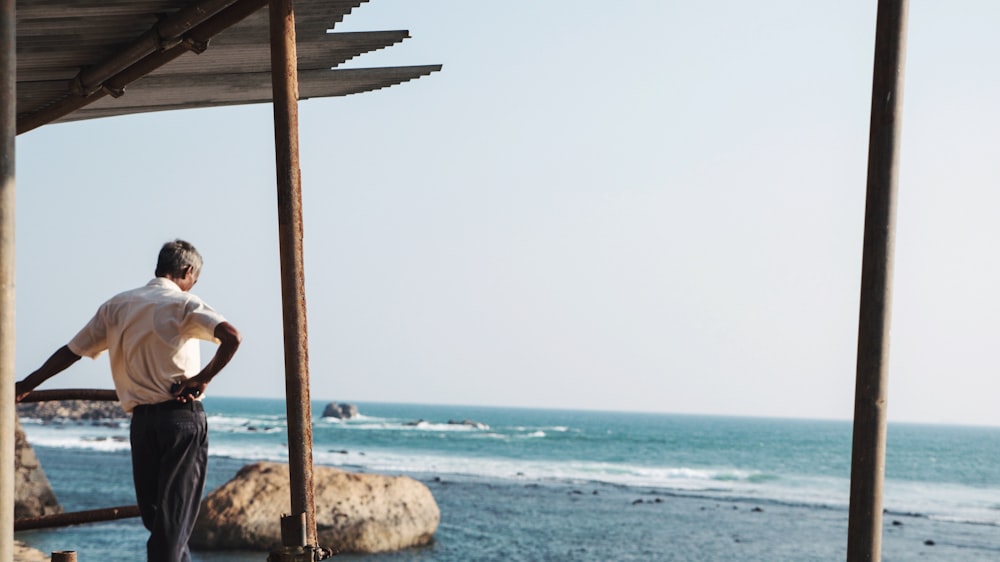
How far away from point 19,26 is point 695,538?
78.5ft

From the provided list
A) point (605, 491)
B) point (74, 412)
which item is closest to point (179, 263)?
point (605, 491)

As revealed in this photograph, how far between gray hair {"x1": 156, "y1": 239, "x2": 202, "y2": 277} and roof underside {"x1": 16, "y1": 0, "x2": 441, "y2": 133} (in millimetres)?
807

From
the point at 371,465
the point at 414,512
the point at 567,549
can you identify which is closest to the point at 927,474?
the point at 371,465

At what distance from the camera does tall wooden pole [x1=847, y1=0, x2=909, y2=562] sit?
3486mm

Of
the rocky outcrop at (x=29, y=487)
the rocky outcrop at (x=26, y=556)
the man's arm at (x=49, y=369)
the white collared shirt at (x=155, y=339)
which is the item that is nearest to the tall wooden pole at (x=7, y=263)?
the white collared shirt at (x=155, y=339)

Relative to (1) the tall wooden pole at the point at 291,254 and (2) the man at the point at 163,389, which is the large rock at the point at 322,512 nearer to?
(2) the man at the point at 163,389

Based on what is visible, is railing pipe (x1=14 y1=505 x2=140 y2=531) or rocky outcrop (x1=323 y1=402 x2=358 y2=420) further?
rocky outcrop (x1=323 y1=402 x2=358 y2=420)

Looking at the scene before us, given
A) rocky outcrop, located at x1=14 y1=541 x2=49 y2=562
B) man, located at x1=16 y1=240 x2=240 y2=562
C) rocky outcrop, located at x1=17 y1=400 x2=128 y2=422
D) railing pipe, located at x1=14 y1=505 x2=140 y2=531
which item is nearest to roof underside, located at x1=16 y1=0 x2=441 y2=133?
man, located at x1=16 y1=240 x2=240 y2=562

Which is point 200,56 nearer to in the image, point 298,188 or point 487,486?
point 298,188

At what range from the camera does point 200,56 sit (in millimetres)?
5141

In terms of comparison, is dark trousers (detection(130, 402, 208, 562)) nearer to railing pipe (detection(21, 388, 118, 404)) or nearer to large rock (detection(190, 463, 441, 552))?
railing pipe (detection(21, 388, 118, 404))

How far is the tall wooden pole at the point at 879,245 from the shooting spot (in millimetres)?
3486

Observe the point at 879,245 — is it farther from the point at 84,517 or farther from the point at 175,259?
the point at 84,517

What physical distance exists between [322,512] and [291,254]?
14095mm
